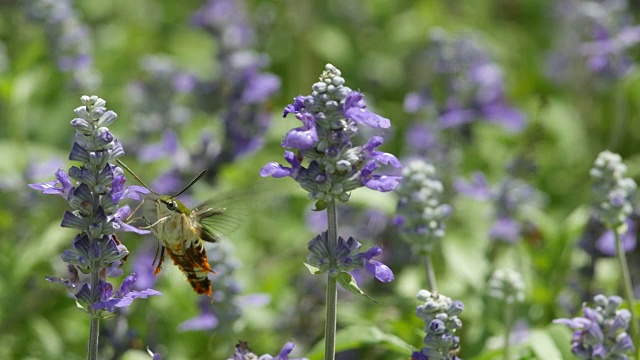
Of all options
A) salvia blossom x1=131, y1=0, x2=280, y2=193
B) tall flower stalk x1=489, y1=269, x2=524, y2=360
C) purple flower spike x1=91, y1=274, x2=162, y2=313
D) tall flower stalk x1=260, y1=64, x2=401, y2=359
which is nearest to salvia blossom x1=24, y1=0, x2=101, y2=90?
salvia blossom x1=131, y1=0, x2=280, y2=193

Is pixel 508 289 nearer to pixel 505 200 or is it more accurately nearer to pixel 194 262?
pixel 505 200

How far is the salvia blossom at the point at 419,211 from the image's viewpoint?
13.3 ft

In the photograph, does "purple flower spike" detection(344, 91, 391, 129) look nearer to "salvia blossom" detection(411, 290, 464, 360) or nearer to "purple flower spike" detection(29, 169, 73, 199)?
"salvia blossom" detection(411, 290, 464, 360)

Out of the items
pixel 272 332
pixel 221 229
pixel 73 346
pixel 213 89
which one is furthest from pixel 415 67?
pixel 221 229

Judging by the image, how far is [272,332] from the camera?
18.0 ft

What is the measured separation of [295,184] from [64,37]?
231 cm

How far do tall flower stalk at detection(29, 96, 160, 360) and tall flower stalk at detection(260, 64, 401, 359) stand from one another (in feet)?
1.73

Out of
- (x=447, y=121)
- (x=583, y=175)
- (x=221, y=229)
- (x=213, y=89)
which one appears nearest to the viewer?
(x=221, y=229)

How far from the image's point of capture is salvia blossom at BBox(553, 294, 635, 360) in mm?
3336

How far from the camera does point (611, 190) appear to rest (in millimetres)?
3947

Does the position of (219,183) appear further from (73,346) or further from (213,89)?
(73,346)

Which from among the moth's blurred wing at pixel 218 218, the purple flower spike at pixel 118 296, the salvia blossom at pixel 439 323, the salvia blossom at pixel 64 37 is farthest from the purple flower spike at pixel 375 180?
the salvia blossom at pixel 64 37

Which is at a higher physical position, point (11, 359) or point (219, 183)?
point (219, 183)

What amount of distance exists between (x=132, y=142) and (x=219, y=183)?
96 cm
